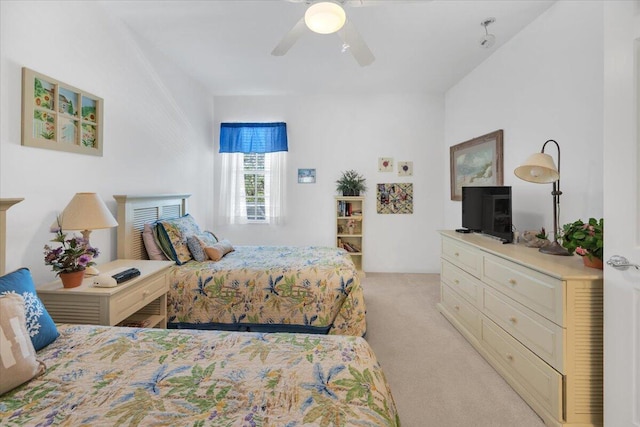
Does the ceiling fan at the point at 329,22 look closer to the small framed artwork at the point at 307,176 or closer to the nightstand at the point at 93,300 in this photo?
the nightstand at the point at 93,300

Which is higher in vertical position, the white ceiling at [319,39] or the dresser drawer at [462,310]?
the white ceiling at [319,39]

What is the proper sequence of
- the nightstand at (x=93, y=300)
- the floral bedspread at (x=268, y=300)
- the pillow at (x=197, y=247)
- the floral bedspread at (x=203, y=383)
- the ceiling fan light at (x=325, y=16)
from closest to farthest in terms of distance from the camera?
the floral bedspread at (x=203, y=383) → the ceiling fan light at (x=325, y=16) → the nightstand at (x=93, y=300) → the floral bedspread at (x=268, y=300) → the pillow at (x=197, y=247)

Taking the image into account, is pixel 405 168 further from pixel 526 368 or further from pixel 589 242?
pixel 526 368

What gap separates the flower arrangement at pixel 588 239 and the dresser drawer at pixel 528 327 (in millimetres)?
451

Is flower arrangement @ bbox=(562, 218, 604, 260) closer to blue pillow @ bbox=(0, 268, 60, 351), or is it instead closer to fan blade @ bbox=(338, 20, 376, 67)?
fan blade @ bbox=(338, 20, 376, 67)

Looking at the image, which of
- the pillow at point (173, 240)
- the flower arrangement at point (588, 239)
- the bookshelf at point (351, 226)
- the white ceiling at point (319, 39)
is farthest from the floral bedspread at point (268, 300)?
the bookshelf at point (351, 226)

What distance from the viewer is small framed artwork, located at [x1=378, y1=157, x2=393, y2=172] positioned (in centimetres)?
485

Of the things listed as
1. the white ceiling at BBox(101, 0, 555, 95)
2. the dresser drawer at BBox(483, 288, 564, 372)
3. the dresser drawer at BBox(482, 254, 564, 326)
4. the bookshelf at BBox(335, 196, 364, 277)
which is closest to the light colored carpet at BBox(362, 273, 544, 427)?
the dresser drawer at BBox(483, 288, 564, 372)

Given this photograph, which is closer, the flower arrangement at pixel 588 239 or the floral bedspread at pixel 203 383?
the floral bedspread at pixel 203 383

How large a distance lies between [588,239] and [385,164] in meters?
3.32

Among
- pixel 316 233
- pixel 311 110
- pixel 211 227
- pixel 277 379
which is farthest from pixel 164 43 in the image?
pixel 277 379

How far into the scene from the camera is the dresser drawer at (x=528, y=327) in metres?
1.70

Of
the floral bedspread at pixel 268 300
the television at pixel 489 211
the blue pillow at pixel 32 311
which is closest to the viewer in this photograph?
the blue pillow at pixel 32 311

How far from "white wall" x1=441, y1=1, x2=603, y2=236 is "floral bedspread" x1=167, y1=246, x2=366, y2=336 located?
1807mm
